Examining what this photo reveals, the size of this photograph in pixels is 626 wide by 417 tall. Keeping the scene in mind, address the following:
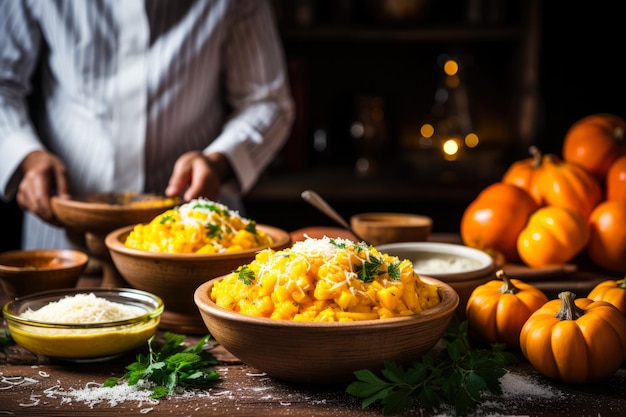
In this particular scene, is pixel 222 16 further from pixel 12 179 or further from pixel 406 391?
pixel 406 391

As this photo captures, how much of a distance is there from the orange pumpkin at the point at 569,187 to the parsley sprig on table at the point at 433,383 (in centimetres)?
83

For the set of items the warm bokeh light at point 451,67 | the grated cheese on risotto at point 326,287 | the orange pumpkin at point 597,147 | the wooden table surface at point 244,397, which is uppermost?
the warm bokeh light at point 451,67

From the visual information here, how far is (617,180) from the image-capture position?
187 centimetres

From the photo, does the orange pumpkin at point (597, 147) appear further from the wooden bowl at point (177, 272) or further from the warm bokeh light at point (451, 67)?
the warm bokeh light at point (451, 67)

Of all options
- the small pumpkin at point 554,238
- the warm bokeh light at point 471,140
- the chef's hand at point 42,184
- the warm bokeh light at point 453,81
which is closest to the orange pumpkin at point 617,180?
the small pumpkin at point 554,238

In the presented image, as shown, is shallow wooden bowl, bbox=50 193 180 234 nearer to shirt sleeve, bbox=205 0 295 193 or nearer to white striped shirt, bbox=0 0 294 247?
white striped shirt, bbox=0 0 294 247

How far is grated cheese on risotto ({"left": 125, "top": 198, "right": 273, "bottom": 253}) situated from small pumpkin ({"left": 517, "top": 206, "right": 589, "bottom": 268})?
0.67m

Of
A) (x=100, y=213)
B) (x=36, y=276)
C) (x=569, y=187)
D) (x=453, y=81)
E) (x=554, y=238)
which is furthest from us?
(x=453, y=81)

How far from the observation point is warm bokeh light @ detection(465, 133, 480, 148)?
11.4 ft

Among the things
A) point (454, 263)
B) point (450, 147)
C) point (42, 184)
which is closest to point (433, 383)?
point (454, 263)

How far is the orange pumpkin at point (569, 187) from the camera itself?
72.6 inches

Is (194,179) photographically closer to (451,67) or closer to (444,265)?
(444,265)

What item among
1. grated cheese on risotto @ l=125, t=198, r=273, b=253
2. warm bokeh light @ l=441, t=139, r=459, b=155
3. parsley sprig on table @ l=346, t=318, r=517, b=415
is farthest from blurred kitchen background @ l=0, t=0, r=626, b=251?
parsley sprig on table @ l=346, t=318, r=517, b=415

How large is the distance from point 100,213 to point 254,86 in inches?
41.1
